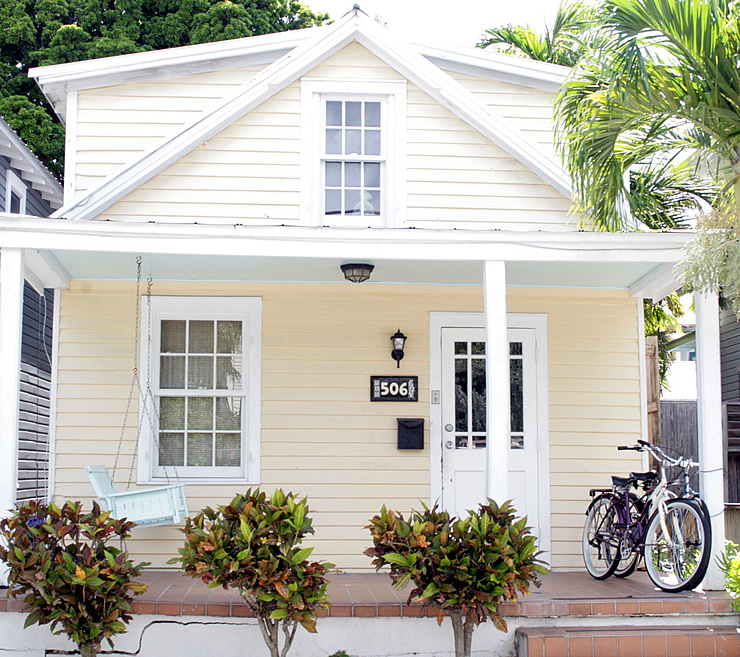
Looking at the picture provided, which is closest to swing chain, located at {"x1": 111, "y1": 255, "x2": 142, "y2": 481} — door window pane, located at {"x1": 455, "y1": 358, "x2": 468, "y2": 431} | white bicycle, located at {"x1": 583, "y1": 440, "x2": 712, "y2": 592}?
door window pane, located at {"x1": 455, "y1": 358, "x2": 468, "y2": 431}

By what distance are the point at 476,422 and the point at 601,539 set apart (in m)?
1.40

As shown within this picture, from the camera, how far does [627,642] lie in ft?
17.5

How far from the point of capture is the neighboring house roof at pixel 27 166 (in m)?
9.12

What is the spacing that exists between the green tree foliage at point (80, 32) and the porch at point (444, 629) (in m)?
11.8

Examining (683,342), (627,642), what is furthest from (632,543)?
(683,342)

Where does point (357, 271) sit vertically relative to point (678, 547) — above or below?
above

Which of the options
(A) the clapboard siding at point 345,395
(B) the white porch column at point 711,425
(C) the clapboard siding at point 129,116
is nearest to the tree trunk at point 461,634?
(B) the white porch column at point 711,425

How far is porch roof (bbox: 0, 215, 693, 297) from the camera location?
18.6 ft

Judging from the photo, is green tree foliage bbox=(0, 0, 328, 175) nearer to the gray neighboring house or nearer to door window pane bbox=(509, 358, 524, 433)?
the gray neighboring house

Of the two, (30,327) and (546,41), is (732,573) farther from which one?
(546,41)

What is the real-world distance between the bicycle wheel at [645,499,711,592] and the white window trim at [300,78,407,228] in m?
3.15

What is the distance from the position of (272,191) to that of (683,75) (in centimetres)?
335

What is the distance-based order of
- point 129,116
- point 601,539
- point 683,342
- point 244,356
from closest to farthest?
point 601,539
point 244,356
point 129,116
point 683,342

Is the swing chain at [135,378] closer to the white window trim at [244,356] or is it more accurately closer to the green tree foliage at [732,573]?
the white window trim at [244,356]
